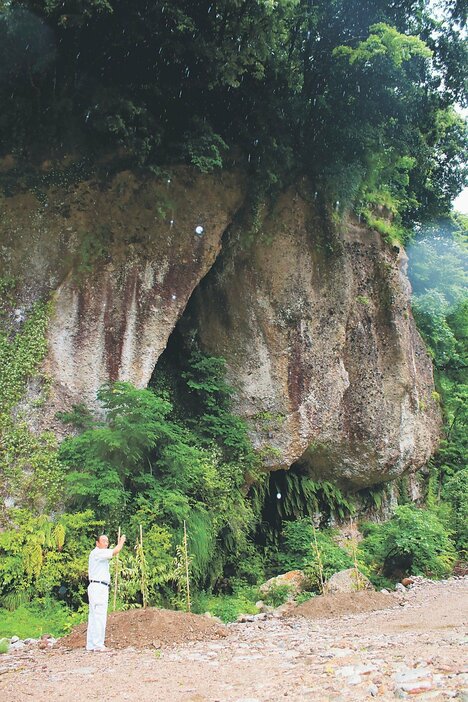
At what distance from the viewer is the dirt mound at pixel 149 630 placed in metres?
6.57

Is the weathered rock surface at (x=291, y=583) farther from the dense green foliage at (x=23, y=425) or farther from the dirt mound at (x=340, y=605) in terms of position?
the dense green foliage at (x=23, y=425)

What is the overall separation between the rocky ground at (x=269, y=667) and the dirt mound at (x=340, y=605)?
1320mm

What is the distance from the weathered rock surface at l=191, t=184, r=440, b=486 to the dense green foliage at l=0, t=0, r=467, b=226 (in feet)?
5.11

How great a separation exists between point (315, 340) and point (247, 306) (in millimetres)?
1952

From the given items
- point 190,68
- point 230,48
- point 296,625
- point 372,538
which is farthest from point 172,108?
point 372,538

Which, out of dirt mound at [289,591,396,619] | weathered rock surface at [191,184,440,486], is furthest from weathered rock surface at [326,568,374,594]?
weathered rock surface at [191,184,440,486]

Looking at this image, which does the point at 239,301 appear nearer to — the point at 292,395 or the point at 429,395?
the point at 292,395

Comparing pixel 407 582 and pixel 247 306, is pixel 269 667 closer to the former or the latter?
pixel 407 582

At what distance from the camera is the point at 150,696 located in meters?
4.18

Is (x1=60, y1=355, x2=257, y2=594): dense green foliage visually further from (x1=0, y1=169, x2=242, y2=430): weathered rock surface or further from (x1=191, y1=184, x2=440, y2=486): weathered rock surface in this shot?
(x1=191, y1=184, x2=440, y2=486): weathered rock surface

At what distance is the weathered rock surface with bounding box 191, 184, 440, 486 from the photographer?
14.6 meters

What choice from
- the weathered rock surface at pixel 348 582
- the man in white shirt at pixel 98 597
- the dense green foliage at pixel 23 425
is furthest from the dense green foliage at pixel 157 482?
the man in white shirt at pixel 98 597

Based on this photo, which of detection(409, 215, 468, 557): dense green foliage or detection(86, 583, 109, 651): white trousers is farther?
detection(409, 215, 468, 557): dense green foliage

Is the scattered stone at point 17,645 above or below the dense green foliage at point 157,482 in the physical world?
below
